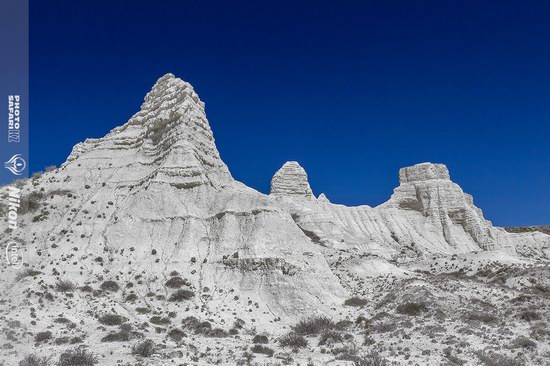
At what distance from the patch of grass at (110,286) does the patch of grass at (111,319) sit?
15.2 feet

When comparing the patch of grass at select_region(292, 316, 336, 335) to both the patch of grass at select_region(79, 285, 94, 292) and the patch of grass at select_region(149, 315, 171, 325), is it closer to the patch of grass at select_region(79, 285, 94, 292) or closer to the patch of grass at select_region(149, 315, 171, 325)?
the patch of grass at select_region(149, 315, 171, 325)

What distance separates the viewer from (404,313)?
3319cm

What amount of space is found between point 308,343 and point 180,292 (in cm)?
1074

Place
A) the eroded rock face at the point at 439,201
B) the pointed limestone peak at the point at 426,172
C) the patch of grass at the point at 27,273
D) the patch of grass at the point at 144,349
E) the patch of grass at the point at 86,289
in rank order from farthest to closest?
the pointed limestone peak at the point at 426,172 < the eroded rock face at the point at 439,201 < the patch of grass at the point at 27,273 < the patch of grass at the point at 86,289 < the patch of grass at the point at 144,349

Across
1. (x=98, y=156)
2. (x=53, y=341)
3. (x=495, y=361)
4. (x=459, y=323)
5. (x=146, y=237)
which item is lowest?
(x=495, y=361)

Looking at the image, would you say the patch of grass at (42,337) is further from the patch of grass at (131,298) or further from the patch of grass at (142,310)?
the patch of grass at (131,298)

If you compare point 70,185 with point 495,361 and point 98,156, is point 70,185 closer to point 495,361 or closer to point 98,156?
point 98,156

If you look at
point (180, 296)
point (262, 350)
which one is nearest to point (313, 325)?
point (262, 350)

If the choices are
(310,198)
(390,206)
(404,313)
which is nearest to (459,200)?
(390,206)

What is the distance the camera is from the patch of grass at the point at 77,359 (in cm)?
2122

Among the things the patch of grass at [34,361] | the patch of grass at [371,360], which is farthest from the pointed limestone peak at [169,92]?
the patch of grass at [371,360]

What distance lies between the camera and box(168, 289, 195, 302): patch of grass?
33625 millimetres

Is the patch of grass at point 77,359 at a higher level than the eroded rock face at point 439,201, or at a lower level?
lower

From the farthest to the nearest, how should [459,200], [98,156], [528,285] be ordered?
[459,200] < [98,156] < [528,285]
